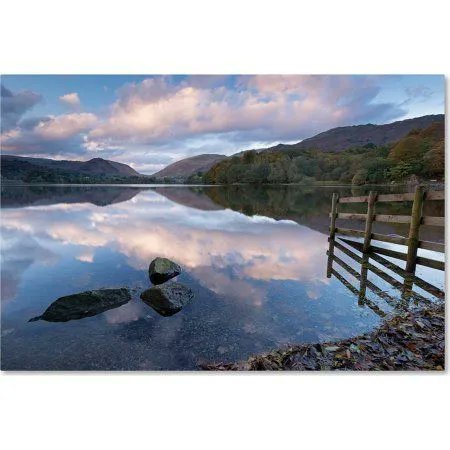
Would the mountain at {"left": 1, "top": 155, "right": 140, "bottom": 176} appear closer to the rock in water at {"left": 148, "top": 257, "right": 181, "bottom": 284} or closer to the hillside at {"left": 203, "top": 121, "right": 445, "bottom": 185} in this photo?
the rock in water at {"left": 148, "top": 257, "right": 181, "bottom": 284}

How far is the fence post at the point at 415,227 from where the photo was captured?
18.9ft

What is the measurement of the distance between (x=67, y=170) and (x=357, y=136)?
720 centimetres

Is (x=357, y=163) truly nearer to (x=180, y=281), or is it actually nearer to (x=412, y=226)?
(x=412, y=226)

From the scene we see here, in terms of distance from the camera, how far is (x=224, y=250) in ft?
30.1

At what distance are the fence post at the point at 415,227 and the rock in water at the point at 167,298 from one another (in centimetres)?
459

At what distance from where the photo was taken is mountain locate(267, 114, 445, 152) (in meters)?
6.28

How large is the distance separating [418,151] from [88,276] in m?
7.40

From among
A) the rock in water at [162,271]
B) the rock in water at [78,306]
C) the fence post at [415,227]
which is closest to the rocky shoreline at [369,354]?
the rock in water at [78,306]

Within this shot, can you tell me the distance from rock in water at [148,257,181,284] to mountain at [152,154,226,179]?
2449 millimetres

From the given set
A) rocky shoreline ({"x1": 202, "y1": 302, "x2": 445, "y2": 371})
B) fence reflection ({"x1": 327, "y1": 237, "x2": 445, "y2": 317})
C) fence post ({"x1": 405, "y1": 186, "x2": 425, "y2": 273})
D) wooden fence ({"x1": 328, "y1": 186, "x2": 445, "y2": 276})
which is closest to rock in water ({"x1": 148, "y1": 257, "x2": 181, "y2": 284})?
rocky shoreline ({"x1": 202, "y1": 302, "x2": 445, "y2": 371})
